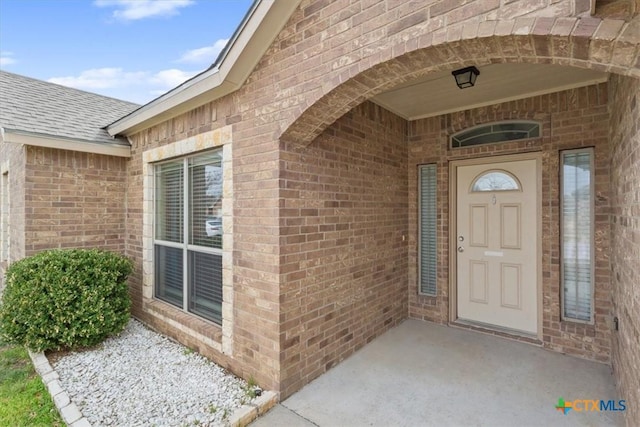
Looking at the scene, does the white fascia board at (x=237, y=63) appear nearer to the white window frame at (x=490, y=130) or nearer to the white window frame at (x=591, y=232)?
the white window frame at (x=490, y=130)

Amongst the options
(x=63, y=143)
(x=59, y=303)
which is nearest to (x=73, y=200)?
(x=63, y=143)

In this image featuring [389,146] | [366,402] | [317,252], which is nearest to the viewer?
[366,402]

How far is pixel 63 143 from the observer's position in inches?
177

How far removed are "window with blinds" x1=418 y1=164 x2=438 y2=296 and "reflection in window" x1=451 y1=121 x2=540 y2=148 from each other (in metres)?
0.51

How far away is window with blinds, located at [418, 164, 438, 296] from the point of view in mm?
4723

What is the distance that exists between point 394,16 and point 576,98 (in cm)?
272

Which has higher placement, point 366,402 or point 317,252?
point 317,252

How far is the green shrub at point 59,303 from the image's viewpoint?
12.1ft

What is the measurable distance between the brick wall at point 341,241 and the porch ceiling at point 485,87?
1.12 ft

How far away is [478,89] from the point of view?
375 cm

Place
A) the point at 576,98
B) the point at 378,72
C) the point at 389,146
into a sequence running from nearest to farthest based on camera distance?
the point at 378,72 < the point at 576,98 < the point at 389,146

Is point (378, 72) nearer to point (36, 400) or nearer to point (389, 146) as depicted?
point (389, 146)

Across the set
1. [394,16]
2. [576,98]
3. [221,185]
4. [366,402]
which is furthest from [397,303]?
[394,16]

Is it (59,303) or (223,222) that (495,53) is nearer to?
→ (223,222)
